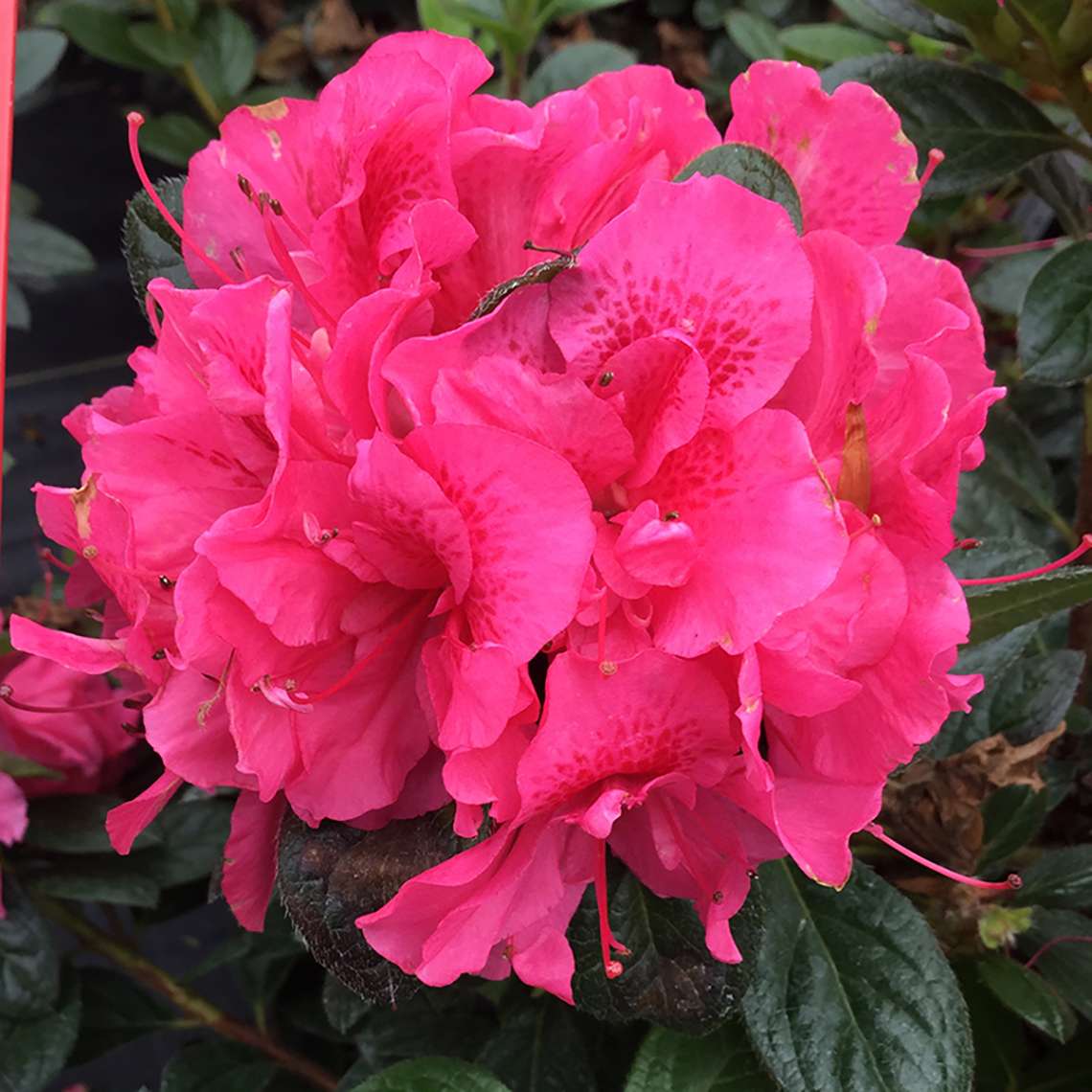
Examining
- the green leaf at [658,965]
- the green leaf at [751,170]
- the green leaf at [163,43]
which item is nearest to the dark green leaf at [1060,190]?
the green leaf at [751,170]

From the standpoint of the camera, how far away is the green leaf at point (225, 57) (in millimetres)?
1479

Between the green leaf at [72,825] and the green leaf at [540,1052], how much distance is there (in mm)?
268

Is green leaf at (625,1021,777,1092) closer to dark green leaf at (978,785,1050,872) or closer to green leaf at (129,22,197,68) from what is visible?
dark green leaf at (978,785,1050,872)

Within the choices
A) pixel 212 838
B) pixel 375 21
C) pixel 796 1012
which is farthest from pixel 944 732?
pixel 375 21

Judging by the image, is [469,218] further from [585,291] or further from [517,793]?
[517,793]

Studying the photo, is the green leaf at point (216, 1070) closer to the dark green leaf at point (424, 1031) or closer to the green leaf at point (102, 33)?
the dark green leaf at point (424, 1031)

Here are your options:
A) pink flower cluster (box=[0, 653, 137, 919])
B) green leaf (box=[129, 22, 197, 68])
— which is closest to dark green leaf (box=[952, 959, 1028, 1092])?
pink flower cluster (box=[0, 653, 137, 919])

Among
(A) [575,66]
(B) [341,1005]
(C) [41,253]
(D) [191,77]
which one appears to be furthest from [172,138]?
(B) [341,1005]

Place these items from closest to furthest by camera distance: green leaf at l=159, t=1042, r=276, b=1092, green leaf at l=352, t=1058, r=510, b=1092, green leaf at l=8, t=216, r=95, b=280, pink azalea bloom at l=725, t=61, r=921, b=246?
pink azalea bloom at l=725, t=61, r=921, b=246
green leaf at l=352, t=1058, r=510, b=1092
green leaf at l=159, t=1042, r=276, b=1092
green leaf at l=8, t=216, r=95, b=280

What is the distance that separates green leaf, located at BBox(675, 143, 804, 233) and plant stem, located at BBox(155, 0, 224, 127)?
3.52 ft

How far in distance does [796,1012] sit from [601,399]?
347mm

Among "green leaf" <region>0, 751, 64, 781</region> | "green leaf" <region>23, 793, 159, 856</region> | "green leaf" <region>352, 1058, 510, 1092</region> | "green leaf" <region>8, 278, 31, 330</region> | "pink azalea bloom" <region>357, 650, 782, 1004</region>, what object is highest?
"pink azalea bloom" <region>357, 650, 782, 1004</region>

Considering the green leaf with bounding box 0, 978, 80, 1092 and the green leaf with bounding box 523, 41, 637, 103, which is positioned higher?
the green leaf with bounding box 523, 41, 637, 103

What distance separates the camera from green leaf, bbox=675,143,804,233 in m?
0.45
